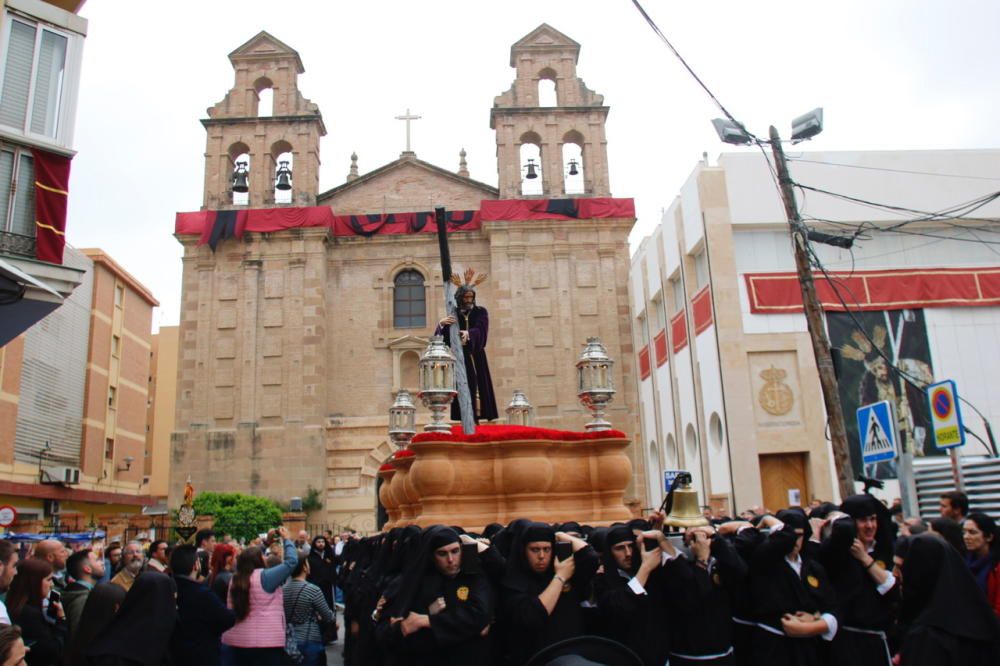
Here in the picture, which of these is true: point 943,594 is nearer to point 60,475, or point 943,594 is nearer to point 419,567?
point 419,567

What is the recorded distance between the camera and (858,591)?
4.91 meters

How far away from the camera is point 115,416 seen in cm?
3581

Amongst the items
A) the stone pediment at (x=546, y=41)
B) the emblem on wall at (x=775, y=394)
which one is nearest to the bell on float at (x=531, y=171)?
the stone pediment at (x=546, y=41)

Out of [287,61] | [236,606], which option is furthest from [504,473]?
[287,61]

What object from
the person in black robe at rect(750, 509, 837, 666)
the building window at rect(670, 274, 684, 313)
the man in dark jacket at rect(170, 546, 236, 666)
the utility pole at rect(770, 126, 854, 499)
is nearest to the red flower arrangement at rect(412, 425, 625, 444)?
the man in dark jacket at rect(170, 546, 236, 666)

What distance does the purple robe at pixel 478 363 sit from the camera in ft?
32.2

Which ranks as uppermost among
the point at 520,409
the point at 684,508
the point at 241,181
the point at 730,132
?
the point at 241,181

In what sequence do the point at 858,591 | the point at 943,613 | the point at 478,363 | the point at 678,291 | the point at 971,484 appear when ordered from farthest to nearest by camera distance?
the point at 678,291 → the point at 971,484 → the point at 478,363 → the point at 858,591 → the point at 943,613

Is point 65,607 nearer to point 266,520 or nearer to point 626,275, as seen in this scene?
point 266,520

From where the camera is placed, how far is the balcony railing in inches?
413

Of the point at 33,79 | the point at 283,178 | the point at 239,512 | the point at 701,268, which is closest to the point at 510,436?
the point at 33,79

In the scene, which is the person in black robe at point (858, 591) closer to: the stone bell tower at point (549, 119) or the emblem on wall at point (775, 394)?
the emblem on wall at point (775, 394)

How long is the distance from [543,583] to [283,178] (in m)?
23.1

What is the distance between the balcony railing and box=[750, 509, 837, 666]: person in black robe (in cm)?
1007
